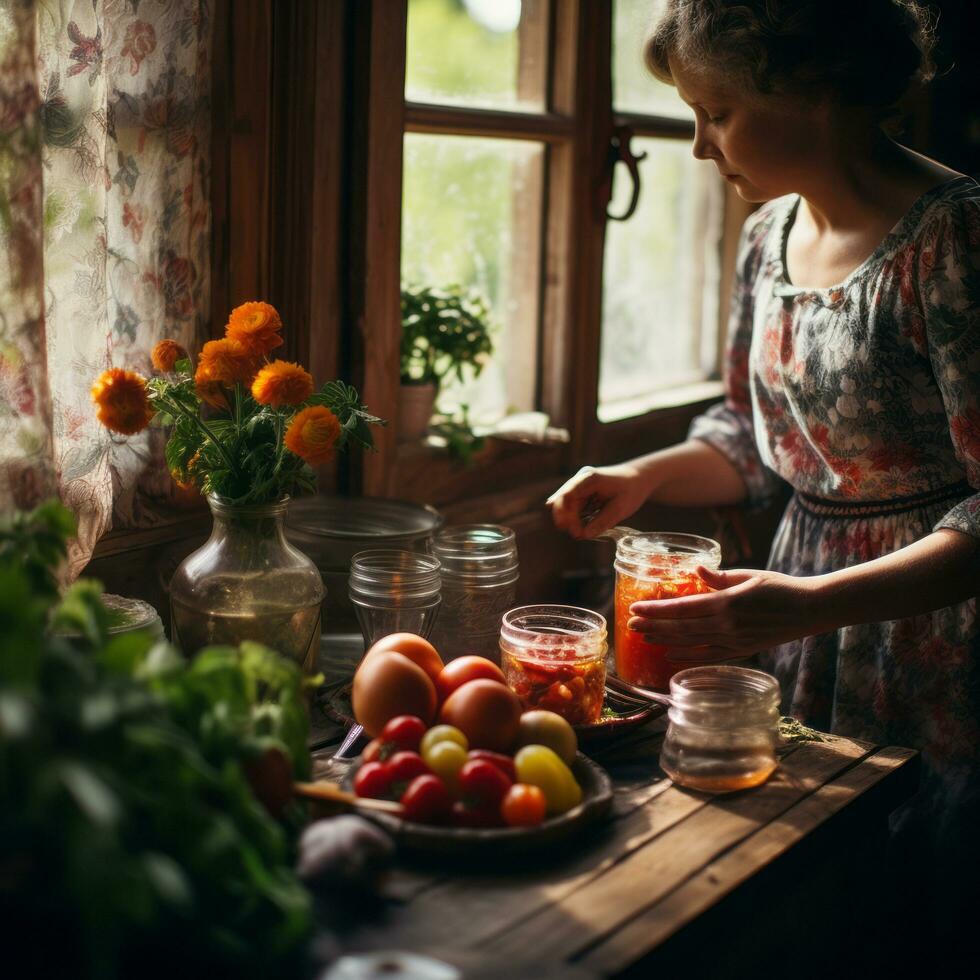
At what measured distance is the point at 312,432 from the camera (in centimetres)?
129

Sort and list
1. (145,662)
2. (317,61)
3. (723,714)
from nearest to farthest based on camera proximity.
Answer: (145,662) → (723,714) → (317,61)

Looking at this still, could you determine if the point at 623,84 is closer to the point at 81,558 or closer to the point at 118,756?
the point at 81,558

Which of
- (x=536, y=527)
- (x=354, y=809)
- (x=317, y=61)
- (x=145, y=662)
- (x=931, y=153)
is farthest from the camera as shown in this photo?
(x=931, y=153)

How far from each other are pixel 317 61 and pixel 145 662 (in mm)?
1061

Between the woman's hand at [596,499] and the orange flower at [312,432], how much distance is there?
54cm

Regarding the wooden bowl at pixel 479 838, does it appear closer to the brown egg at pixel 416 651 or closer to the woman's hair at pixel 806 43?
the brown egg at pixel 416 651

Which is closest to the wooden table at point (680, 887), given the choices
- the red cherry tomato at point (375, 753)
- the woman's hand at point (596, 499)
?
the red cherry tomato at point (375, 753)

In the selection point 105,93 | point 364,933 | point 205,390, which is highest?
point 105,93

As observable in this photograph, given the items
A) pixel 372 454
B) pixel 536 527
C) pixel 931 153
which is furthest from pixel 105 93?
pixel 931 153

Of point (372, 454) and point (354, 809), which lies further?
point (372, 454)

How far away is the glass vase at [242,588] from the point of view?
140 centimetres

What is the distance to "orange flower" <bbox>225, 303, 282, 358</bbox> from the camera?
4.48 feet

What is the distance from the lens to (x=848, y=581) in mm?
1527

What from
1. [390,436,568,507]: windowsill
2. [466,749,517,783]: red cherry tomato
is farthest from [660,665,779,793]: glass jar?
[390,436,568,507]: windowsill
